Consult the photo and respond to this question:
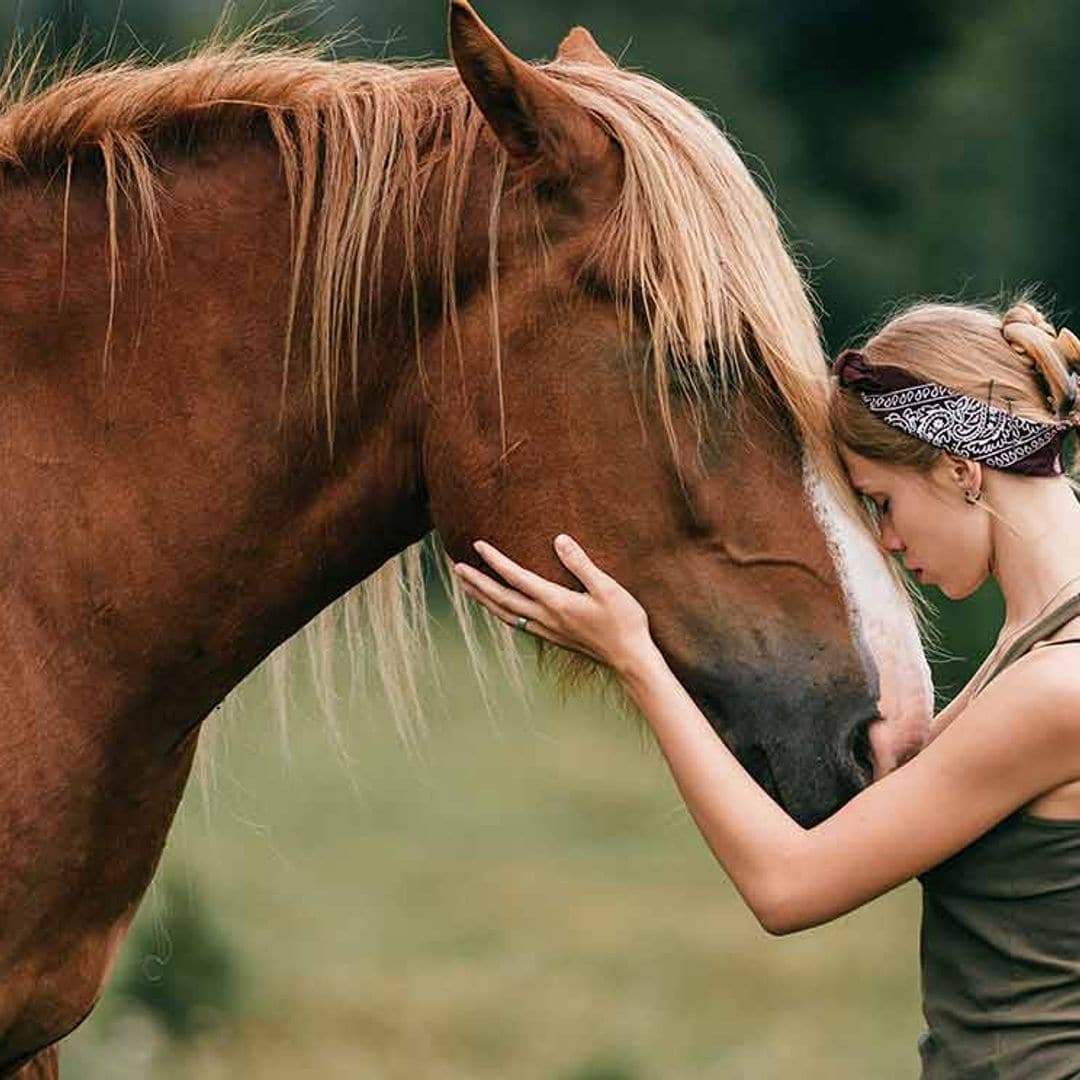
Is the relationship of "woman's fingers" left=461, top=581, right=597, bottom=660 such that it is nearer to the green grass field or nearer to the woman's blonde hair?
the green grass field

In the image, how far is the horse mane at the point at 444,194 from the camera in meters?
2.55

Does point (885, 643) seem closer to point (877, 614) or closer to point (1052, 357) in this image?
point (877, 614)

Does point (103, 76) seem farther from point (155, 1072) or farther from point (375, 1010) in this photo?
point (375, 1010)

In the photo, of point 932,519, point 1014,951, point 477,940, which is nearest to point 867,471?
point 932,519

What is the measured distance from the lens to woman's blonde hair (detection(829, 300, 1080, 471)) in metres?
2.53

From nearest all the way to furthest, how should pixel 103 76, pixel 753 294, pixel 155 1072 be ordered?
pixel 753 294 < pixel 103 76 < pixel 155 1072

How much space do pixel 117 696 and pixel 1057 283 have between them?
14119mm

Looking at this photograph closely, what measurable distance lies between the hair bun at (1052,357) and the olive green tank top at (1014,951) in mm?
262

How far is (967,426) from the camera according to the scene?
251cm

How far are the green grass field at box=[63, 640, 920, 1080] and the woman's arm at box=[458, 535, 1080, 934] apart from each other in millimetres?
392

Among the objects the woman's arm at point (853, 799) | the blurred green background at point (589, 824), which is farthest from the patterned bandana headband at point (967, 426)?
the blurred green background at point (589, 824)

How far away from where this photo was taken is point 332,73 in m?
2.78

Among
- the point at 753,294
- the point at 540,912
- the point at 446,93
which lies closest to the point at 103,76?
the point at 446,93

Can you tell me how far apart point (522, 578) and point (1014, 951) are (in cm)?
78
